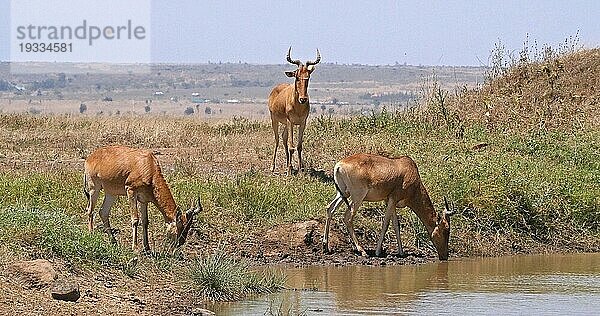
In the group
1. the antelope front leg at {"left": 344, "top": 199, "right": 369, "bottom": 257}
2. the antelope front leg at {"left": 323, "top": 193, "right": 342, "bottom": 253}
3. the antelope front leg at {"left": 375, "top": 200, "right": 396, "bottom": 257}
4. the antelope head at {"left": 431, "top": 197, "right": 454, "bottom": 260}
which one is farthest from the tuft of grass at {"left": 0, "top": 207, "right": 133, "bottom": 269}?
the antelope head at {"left": 431, "top": 197, "right": 454, "bottom": 260}

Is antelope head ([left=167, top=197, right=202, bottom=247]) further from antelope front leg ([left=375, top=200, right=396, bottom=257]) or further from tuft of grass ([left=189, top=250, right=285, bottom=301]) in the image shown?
antelope front leg ([left=375, top=200, right=396, bottom=257])

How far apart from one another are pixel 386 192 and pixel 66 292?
5.90 meters

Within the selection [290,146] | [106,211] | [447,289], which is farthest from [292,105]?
[447,289]

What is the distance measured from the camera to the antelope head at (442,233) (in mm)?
16234

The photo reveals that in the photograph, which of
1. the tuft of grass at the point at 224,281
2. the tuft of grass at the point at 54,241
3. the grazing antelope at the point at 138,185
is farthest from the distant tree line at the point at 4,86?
the tuft of grass at the point at 224,281

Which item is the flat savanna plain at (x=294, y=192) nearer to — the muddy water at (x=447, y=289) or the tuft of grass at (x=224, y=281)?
the tuft of grass at (x=224, y=281)

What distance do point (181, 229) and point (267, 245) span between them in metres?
1.87

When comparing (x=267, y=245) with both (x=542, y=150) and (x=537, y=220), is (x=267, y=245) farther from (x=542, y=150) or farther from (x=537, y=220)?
(x=542, y=150)

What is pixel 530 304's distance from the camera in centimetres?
1280

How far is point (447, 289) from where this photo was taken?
1391 cm

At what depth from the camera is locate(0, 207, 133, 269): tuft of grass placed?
1272cm

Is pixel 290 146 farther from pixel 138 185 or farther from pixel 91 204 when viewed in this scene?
pixel 138 185

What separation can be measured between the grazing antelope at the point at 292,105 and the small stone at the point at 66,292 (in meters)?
9.48

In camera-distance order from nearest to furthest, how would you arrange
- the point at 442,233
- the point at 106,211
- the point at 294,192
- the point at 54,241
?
the point at 54,241 → the point at 106,211 → the point at 442,233 → the point at 294,192
